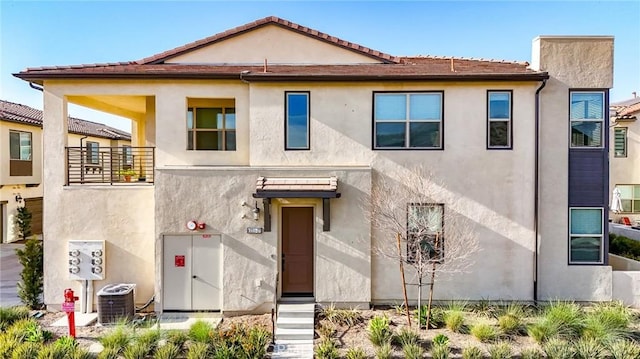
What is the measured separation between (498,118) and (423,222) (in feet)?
12.4

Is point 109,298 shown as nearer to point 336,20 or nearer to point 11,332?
point 11,332

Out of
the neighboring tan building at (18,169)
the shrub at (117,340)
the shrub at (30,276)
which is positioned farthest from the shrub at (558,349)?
the neighboring tan building at (18,169)

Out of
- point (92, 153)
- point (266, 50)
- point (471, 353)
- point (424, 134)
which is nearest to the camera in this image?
point (471, 353)

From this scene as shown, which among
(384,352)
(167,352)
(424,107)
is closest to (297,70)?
(424,107)

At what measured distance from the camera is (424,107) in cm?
1030

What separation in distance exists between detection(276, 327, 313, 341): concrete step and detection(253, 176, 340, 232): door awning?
2.62 meters

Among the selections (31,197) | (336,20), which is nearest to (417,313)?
(336,20)

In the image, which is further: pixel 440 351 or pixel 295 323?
pixel 295 323

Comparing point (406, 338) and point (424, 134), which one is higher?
point (424, 134)

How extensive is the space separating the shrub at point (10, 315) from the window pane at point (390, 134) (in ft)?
34.9

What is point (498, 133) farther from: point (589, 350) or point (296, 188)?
point (296, 188)

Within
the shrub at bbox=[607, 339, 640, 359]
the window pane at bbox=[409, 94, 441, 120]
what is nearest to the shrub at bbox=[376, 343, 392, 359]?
the shrub at bbox=[607, 339, 640, 359]

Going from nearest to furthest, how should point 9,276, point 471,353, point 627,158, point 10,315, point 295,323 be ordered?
1. point 471,353
2. point 295,323
3. point 10,315
4. point 9,276
5. point 627,158

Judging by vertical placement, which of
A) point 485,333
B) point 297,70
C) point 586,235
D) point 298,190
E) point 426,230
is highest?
point 297,70
